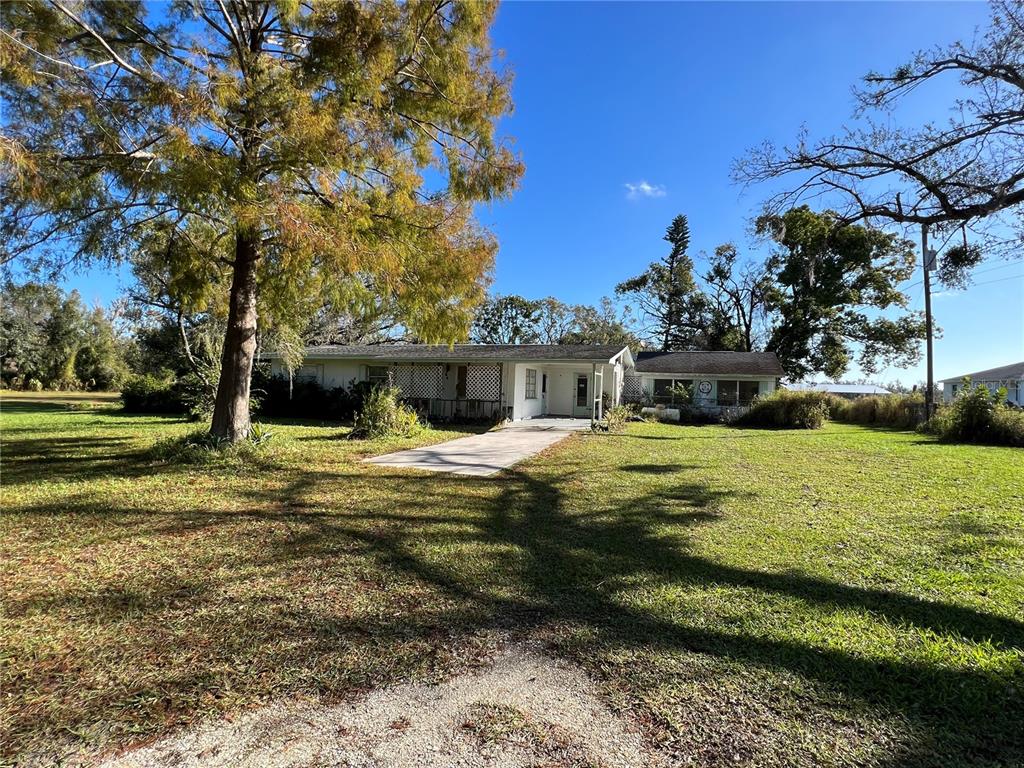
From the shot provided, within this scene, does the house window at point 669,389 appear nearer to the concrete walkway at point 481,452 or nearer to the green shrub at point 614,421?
the green shrub at point 614,421

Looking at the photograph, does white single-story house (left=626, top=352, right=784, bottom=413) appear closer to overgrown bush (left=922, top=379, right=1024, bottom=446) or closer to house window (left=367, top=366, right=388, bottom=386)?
overgrown bush (left=922, top=379, right=1024, bottom=446)

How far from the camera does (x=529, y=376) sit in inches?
794

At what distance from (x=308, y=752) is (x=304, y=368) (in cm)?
2238

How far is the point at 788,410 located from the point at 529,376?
33.9 ft

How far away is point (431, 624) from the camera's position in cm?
321

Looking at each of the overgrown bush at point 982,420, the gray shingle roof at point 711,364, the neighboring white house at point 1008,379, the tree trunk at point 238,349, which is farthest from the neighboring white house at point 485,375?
the neighboring white house at point 1008,379

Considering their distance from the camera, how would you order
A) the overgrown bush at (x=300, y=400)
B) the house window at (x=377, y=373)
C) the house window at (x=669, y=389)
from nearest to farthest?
the overgrown bush at (x=300, y=400) → the house window at (x=377, y=373) → the house window at (x=669, y=389)

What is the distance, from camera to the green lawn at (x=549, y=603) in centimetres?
236

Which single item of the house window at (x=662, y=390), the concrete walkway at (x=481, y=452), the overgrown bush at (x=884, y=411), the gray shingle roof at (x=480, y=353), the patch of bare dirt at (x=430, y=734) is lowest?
the patch of bare dirt at (x=430, y=734)

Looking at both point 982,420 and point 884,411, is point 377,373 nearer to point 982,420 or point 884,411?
point 982,420

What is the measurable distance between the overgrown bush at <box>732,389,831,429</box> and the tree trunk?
18.5m

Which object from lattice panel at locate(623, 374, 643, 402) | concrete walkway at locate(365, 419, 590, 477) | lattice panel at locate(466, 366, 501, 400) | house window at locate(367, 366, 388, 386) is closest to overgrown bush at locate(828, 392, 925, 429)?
lattice panel at locate(623, 374, 643, 402)

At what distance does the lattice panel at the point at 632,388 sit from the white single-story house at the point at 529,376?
0.05m

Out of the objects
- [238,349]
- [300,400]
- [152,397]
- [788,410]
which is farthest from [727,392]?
[152,397]
